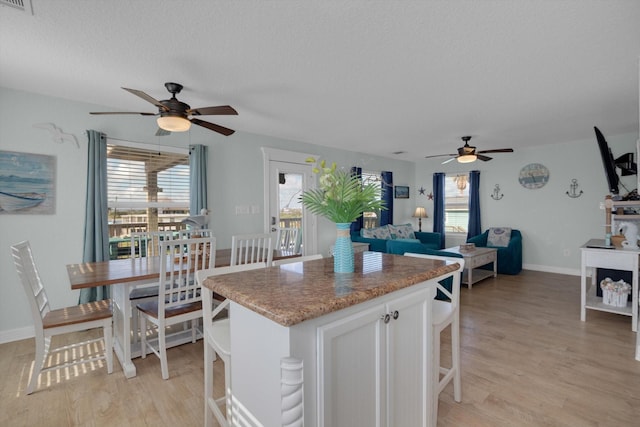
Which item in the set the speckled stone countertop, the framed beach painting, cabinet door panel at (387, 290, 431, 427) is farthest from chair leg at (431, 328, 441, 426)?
the framed beach painting

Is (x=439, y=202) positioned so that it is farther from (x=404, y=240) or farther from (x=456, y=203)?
(x=404, y=240)

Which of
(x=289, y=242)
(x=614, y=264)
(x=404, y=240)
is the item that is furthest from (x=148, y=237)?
(x=614, y=264)

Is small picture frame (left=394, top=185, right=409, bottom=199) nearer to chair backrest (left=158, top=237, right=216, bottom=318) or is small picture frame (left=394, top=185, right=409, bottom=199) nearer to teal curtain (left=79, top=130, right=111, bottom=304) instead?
chair backrest (left=158, top=237, right=216, bottom=318)

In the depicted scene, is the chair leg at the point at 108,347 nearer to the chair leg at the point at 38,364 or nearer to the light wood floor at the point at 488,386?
the light wood floor at the point at 488,386

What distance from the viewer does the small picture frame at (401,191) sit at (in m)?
7.47

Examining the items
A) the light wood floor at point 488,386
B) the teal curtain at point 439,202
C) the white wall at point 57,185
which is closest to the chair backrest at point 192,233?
the white wall at point 57,185

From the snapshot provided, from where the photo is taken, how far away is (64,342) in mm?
3008

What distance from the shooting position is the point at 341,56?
239 cm

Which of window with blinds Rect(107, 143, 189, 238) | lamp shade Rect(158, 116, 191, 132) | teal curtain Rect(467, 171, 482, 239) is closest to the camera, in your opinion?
lamp shade Rect(158, 116, 191, 132)

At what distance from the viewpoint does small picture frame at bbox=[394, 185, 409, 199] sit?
747cm

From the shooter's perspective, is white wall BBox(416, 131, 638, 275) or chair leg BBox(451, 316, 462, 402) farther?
white wall BBox(416, 131, 638, 275)

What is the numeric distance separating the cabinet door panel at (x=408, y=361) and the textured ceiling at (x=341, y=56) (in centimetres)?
172

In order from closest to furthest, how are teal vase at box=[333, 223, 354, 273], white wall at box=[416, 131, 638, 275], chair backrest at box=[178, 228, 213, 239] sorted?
teal vase at box=[333, 223, 354, 273] → chair backrest at box=[178, 228, 213, 239] → white wall at box=[416, 131, 638, 275]

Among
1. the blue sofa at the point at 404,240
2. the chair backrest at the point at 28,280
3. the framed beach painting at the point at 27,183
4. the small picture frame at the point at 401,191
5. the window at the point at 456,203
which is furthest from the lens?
the small picture frame at the point at 401,191
